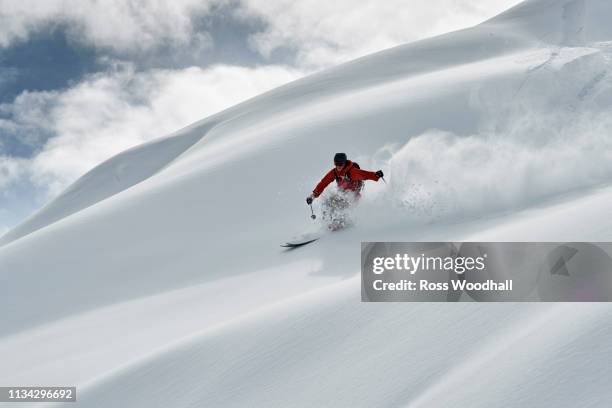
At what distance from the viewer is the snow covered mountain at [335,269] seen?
322cm

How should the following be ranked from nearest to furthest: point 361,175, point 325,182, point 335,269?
point 335,269 → point 361,175 → point 325,182

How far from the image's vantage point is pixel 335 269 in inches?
255

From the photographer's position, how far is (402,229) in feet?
23.9

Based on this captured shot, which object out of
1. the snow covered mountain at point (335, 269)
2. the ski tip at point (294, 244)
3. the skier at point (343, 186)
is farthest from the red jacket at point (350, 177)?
the ski tip at point (294, 244)

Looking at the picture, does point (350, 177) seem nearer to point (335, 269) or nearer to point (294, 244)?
point (294, 244)

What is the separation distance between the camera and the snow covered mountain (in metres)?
3.22

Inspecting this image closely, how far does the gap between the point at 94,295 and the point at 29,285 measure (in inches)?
65.2

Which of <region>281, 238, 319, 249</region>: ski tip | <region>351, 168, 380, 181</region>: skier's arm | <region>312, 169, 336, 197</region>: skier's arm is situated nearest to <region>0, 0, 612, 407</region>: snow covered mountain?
<region>281, 238, 319, 249</region>: ski tip

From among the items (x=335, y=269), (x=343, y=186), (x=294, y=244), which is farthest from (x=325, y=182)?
(x=335, y=269)

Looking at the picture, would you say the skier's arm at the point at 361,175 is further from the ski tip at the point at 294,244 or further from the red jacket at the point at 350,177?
the ski tip at the point at 294,244

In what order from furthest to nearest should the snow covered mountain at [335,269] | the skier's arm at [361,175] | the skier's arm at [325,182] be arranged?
the skier's arm at [325,182], the skier's arm at [361,175], the snow covered mountain at [335,269]

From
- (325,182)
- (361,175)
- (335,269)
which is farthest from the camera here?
(325,182)

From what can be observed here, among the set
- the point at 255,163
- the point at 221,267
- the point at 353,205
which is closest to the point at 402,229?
the point at 353,205

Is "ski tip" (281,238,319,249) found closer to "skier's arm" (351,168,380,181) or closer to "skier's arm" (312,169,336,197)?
"skier's arm" (312,169,336,197)
